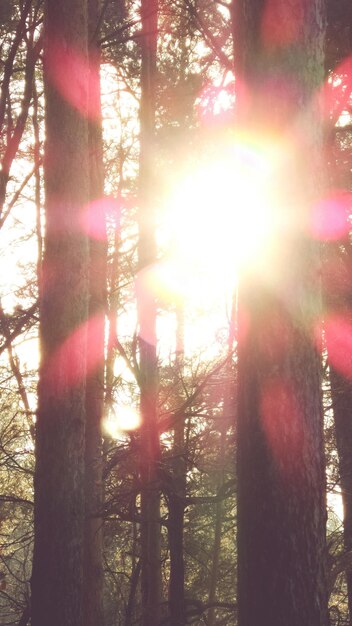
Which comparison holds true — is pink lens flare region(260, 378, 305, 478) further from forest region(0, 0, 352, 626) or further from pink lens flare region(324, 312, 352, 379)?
pink lens flare region(324, 312, 352, 379)

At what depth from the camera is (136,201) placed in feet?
34.5

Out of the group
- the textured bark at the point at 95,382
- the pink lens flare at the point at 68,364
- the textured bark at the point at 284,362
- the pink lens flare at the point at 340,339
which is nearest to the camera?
the textured bark at the point at 284,362

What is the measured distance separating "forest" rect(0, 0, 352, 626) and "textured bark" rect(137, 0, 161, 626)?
28 millimetres

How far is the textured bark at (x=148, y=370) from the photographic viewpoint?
15.6ft

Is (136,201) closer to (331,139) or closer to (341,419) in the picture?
(331,139)

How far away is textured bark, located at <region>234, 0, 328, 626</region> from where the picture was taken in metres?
2.25

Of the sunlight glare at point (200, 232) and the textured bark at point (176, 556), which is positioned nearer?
the textured bark at point (176, 556)

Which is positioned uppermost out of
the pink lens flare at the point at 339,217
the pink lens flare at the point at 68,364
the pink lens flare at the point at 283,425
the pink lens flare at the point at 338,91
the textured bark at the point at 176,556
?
the pink lens flare at the point at 338,91

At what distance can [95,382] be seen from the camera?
6418 mm

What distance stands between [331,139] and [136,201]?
380 centimetres

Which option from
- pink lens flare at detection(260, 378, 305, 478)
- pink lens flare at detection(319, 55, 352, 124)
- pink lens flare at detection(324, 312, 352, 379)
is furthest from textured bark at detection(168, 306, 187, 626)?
pink lens flare at detection(319, 55, 352, 124)

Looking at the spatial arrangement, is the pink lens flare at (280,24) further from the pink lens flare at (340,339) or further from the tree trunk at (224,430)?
the pink lens flare at (340,339)

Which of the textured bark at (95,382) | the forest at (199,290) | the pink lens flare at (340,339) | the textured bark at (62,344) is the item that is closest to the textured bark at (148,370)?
the forest at (199,290)

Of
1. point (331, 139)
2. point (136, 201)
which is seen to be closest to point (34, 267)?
point (136, 201)
